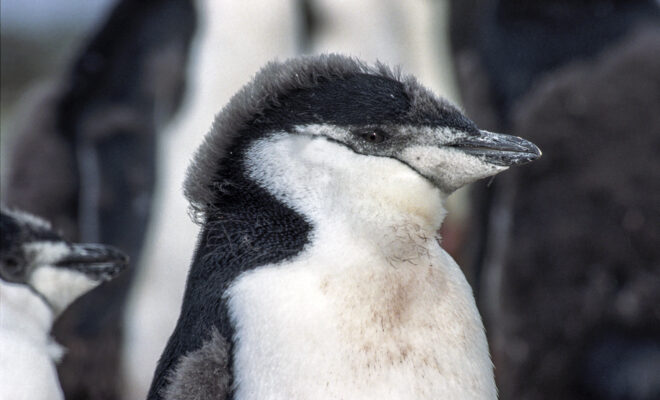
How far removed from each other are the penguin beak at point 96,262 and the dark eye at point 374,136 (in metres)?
0.82

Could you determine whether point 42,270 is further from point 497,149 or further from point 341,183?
point 497,149

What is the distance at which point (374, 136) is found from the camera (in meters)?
1.41

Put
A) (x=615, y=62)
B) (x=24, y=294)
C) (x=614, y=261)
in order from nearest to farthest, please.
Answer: (x=24, y=294) < (x=614, y=261) < (x=615, y=62)

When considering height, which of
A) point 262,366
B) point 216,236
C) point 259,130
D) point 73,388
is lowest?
point 73,388

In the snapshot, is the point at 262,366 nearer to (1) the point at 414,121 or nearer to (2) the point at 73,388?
(1) the point at 414,121

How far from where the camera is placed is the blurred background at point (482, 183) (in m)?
3.04

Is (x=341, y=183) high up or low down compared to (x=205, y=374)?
up

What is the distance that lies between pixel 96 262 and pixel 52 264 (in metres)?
0.09

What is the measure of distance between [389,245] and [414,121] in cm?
16

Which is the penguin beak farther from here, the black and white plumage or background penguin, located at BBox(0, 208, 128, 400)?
the black and white plumage

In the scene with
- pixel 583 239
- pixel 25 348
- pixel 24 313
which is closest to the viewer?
pixel 25 348

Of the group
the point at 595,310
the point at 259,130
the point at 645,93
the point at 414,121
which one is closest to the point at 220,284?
the point at 259,130

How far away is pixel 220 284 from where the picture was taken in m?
1.44

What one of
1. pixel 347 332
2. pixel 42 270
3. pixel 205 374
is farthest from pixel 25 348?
pixel 347 332
